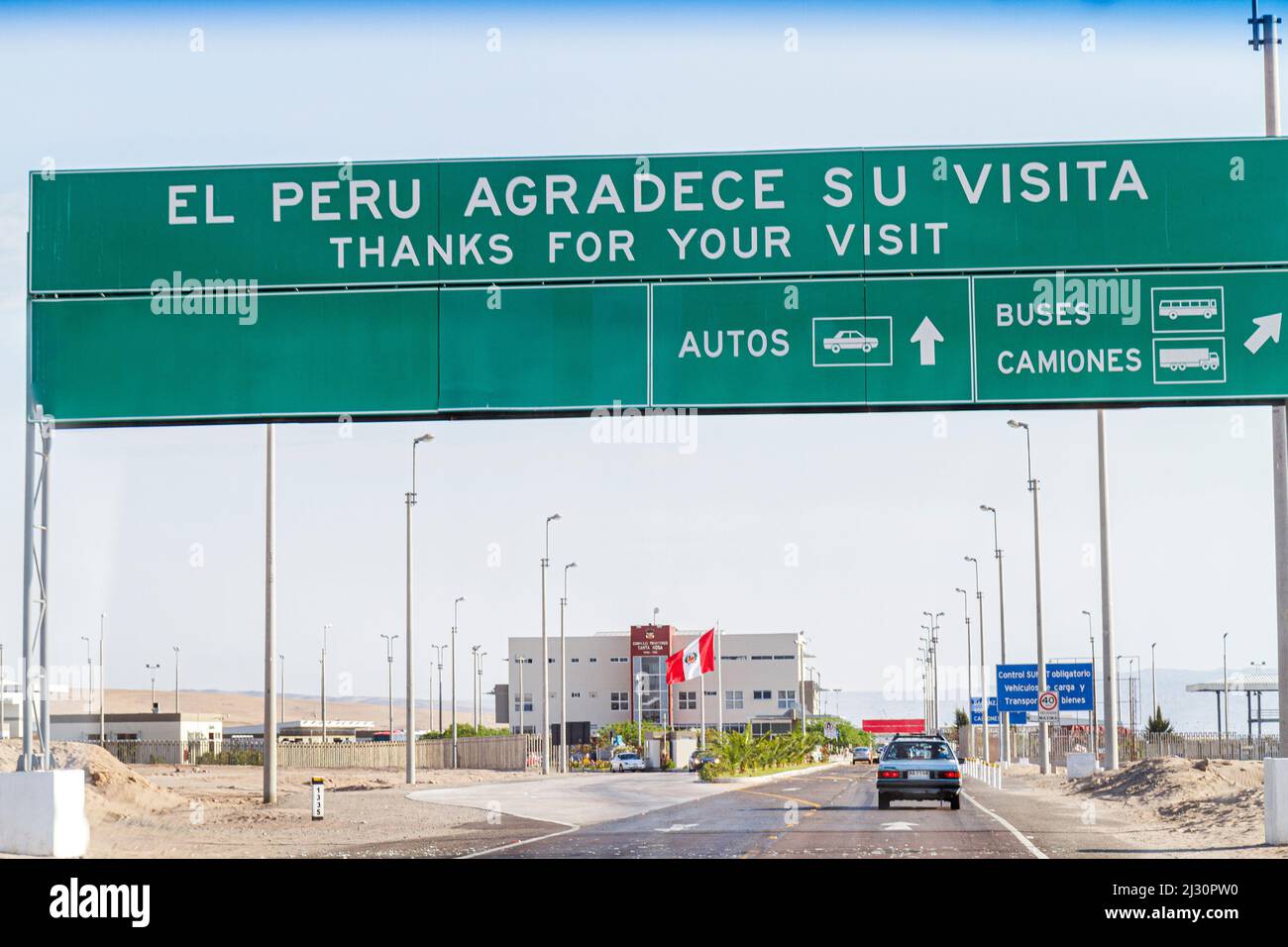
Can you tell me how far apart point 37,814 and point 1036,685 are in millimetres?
54731

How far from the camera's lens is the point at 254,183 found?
22.5 meters

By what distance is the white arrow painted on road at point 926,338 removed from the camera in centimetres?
2170

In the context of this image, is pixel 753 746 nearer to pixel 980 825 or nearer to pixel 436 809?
pixel 436 809

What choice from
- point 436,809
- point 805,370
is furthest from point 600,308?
point 436,809

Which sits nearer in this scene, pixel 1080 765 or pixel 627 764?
pixel 1080 765

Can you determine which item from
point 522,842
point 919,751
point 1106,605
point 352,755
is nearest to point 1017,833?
point 522,842

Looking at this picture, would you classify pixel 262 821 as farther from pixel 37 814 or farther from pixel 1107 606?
pixel 1107 606

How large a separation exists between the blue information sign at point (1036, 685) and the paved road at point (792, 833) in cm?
2326

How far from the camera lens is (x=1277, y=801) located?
74.1ft

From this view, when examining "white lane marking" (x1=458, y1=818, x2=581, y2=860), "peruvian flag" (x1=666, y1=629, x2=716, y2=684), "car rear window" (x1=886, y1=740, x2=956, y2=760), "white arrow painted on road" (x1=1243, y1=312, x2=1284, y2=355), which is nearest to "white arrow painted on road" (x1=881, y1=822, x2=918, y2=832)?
"white lane marking" (x1=458, y1=818, x2=581, y2=860)

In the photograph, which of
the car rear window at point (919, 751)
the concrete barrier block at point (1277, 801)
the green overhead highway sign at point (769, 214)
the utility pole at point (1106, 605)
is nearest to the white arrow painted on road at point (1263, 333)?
the green overhead highway sign at point (769, 214)

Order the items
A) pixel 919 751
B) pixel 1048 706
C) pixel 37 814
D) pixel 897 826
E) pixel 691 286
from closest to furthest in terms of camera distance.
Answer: pixel 37 814, pixel 691 286, pixel 897 826, pixel 919 751, pixel 1048 706

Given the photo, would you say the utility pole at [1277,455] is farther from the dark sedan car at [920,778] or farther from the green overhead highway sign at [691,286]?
the dark sedan car at [920,778]

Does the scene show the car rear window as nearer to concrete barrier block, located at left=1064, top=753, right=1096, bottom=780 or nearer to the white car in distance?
concrete barrier block, located at left=1064, top=753, right=1096, bottom=780
